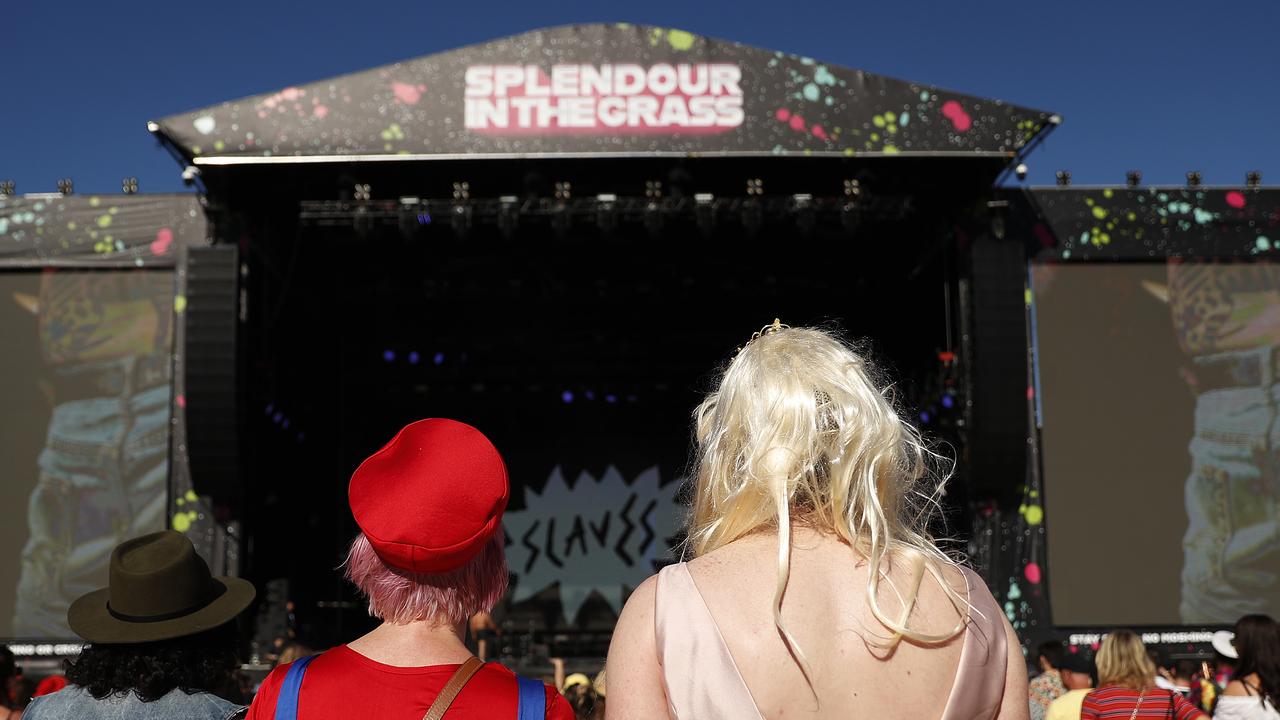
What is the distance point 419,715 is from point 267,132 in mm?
9258

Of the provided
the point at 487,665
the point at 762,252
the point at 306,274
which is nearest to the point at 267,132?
the point at 306,274

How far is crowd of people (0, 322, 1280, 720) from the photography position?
1337mm

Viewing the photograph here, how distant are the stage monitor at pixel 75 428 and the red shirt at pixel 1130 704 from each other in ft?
28.9

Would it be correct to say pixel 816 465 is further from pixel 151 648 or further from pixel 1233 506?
pixel 1233 506

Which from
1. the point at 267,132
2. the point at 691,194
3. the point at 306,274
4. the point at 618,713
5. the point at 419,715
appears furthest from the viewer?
the point at 306,274

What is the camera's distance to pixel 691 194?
10562 mm

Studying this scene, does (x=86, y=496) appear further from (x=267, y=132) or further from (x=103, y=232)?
(x=267, y=132)

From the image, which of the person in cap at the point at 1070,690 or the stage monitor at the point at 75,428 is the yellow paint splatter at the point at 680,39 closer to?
the stage monitor at the point at 75,428

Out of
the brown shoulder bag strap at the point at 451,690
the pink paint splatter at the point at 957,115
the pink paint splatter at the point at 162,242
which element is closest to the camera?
the brown shoulder bag strap at the point at 451,690

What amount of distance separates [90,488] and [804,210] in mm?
6967

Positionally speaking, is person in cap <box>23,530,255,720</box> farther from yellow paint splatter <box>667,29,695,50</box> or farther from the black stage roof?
yellow paint splatter <box>667,29,695,50</box>

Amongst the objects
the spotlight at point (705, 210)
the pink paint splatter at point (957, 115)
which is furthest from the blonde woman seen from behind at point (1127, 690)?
the pink paint splatter at point (957, 115)

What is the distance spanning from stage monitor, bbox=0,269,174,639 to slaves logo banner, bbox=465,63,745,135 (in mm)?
3577

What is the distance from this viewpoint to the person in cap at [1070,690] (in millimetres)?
3930
